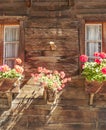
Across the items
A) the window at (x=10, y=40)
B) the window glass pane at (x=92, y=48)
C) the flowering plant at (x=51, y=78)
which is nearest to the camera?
the flowering plant at (x=51, y=78)

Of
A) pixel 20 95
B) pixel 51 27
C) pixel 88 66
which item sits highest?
pixel 51 27

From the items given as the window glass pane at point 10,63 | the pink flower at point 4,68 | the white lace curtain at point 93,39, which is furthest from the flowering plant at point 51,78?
the white lace curtain at point 93,39

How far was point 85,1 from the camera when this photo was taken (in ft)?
33.4

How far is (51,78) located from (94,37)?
1689 millimetres

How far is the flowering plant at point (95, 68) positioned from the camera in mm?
9156

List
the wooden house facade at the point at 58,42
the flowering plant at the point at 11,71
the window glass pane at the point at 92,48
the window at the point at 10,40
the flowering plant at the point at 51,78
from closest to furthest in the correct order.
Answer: the flowering plant at the point at 51,78, the flowering plant at the point at 11,71, the wooden house facade at the point at 58,42, the window at the point at 10,40, the window glass pane at the point at 92,48

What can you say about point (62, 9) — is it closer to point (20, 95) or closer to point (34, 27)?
point (34, 27)

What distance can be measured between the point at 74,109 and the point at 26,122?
115 centimetres

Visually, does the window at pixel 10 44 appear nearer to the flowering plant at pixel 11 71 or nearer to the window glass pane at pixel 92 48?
the flowering plant at pixel 11 71

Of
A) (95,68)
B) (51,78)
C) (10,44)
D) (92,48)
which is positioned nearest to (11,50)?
(10,44)

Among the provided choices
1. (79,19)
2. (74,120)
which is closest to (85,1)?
(79,19)

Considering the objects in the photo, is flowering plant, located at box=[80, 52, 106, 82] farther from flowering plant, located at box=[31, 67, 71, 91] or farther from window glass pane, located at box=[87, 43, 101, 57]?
window glass pane, located at box=[87, 43, 101, 57]

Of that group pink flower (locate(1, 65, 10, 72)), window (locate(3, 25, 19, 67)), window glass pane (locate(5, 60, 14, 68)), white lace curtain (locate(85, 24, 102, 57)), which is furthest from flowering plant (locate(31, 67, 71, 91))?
white lace curtain (locate(85, 24, 102, 57))

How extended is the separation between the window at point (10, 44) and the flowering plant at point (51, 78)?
2.84 ft
